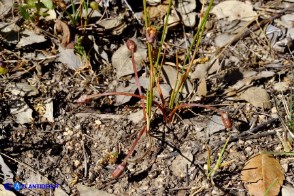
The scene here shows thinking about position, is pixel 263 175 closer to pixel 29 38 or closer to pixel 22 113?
pixel 22 113

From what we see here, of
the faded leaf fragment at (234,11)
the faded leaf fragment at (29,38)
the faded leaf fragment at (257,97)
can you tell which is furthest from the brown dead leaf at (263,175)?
the faded leaf fragment at (29,38)

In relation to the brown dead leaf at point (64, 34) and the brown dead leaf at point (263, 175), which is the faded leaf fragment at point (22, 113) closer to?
the brown dead leaf at point (64, 34)

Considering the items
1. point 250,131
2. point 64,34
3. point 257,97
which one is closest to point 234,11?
point 257,97

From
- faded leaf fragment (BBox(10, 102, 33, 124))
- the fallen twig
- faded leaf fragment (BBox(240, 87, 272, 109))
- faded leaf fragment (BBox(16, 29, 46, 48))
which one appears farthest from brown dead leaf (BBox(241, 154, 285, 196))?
faded leaf fragment (BBox(16, 29, 46, 48))

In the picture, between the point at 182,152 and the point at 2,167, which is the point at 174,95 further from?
the point at 2,167

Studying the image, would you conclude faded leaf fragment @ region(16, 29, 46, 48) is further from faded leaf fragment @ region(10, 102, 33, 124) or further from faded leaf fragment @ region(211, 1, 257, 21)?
faded leaf fragment @ region(211, 1, 257, 21)
